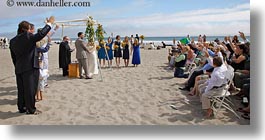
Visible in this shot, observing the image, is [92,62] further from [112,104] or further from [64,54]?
[112,104]

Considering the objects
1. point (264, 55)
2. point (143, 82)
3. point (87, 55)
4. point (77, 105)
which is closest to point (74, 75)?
point (87, 55)

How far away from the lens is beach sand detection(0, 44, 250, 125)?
4574mm

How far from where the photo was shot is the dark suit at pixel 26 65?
4.44m

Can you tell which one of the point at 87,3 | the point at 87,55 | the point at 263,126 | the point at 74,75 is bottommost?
the point at 263,126

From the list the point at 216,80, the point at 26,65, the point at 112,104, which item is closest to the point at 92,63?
the point at 112,104

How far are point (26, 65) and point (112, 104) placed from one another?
5.18 feet

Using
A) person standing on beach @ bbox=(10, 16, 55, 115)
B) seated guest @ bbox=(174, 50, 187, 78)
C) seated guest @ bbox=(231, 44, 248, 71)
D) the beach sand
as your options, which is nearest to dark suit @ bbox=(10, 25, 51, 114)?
person standing on beach @ bbox=(10, 16, 55, 115)

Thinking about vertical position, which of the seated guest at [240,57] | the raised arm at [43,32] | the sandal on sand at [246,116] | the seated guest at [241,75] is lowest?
the sandal on sand at [246,116]

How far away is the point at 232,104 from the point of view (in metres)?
5.22

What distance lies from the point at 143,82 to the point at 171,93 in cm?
133

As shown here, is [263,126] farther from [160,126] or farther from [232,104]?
[160,126]

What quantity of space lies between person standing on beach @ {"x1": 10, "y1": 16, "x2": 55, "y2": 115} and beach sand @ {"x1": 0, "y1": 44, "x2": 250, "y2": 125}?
0.72 ft

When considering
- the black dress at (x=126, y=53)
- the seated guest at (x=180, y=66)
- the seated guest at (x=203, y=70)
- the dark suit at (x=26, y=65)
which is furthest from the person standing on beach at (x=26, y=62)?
the black dress at (x=126, y=53)

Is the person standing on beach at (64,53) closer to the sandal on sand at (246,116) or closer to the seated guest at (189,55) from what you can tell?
the seated guest at (189,55)
